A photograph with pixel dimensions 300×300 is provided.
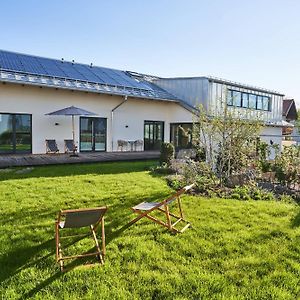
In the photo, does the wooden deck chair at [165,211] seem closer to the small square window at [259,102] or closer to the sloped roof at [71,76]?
the sloped roof at [71,76]

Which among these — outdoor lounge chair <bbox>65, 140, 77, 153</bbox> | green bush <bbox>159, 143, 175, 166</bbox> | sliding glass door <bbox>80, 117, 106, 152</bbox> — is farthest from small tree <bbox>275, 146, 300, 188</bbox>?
sliding glass door <bbox>80, 117, 106, 152</bbox>

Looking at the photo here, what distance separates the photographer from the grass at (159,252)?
133 inches

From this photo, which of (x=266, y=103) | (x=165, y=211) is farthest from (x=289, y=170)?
(x=266, y=103)

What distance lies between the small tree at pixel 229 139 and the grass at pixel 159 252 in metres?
2.21

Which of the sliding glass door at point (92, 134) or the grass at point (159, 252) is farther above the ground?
the sliding glass door at point (92, 134)

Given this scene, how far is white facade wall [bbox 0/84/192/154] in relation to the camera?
14.5 m

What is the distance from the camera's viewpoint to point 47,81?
14727 millimetres

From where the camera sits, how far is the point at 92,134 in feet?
56.6

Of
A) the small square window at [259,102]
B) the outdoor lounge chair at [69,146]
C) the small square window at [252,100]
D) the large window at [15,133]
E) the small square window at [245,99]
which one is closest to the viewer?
the large window at [15,133]

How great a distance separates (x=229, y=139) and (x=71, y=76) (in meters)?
10.7

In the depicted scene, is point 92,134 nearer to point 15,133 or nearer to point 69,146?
point 69,146

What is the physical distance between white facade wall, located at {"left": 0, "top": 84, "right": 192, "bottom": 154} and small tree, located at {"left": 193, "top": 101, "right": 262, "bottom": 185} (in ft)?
29.2

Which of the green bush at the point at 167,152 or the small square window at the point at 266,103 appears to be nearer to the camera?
the green bush at the point at 167,152

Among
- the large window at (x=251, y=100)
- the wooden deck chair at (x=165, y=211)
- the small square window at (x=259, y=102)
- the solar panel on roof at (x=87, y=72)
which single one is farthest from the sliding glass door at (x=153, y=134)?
the wooden deck chair at (x=165, y=211)
